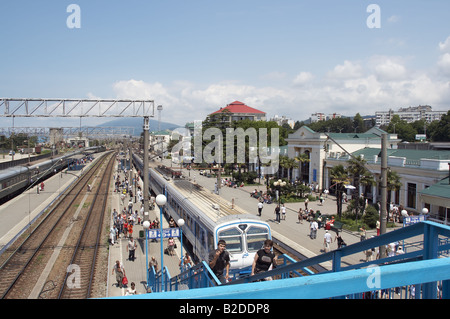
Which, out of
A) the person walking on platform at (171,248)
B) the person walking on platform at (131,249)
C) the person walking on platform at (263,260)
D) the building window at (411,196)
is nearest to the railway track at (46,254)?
the person walking on platform at (131,249)

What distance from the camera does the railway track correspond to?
1586 cm

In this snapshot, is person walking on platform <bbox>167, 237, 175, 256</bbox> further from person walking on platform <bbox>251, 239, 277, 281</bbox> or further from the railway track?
person walking on platform <bbox>251, 239, 277, 281</bbox>

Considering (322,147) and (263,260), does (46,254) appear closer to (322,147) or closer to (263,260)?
(263,260)

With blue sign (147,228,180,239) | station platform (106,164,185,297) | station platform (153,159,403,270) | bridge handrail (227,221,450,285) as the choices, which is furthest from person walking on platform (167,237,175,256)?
bridge handrail (227,221,450,285)

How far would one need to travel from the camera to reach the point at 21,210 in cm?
3281

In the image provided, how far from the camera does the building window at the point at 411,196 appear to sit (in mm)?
30844

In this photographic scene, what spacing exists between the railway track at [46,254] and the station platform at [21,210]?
0.91 meters

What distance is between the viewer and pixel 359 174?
2834 centimetres

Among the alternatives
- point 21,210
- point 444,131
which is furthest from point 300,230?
point 444,131

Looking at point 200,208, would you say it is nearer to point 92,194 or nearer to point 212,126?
point 92,194

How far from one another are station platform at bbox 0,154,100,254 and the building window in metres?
29.8

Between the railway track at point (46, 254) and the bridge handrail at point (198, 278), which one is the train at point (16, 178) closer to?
the railway track at point (46, 254)
